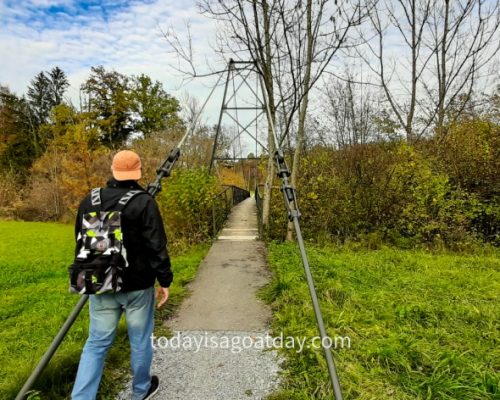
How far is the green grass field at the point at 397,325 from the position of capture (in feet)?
8.14

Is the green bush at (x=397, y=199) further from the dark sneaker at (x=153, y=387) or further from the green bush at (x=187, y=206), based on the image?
the dark sneaker at (x=153, y=387)

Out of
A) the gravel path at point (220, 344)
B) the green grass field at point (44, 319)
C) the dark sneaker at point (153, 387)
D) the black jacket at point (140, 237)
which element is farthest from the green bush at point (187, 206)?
the black jacket at point (140, 237)

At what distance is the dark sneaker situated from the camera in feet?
7.88

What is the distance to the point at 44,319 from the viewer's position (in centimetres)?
432

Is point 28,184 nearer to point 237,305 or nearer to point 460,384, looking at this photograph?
point 237,305

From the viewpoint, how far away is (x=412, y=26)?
11.3 metres

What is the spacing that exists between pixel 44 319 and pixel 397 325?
443cm

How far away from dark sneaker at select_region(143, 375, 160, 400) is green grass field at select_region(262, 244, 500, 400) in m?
0.94

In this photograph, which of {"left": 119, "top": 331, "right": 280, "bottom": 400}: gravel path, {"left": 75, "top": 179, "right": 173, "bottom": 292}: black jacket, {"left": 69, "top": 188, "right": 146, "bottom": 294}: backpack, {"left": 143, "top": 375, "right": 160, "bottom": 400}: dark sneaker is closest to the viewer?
{"left": 69, "top": 188, "right": 146, "bottom": 294}: backpack

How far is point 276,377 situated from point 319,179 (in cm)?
611

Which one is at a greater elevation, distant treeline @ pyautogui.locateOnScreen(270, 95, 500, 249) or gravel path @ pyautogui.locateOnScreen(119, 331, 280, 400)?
distant treeline @ pyautogui.locateOnScreen(270, 95, 500, 249)

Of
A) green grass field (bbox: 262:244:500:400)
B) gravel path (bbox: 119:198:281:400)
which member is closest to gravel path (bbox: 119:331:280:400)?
gravel path (bbox: 119:198:281:400)

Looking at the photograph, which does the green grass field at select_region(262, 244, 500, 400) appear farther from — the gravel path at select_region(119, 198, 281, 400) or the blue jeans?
the blue jeans

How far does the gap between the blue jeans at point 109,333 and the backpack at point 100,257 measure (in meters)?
0.18
